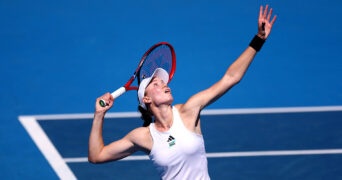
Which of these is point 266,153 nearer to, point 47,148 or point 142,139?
point 47,148

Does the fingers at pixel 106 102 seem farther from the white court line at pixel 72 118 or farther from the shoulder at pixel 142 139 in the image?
the white court line at pixel 72 118

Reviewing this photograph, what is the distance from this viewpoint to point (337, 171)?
8852 millimetres

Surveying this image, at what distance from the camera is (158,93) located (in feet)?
21.9

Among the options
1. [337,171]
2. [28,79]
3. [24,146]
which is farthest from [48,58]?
[337,171]

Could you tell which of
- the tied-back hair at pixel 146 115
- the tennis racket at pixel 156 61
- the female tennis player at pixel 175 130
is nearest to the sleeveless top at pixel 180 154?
the female tennis player at pixel 175 130

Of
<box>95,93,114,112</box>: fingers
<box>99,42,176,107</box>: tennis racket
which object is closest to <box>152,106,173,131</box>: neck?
<box>95,93,114,112</box>: fingers

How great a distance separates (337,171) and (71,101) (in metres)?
3.55

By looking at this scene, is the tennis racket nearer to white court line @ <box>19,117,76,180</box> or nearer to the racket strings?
the racket strings

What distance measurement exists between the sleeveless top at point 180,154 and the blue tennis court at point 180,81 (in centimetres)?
242

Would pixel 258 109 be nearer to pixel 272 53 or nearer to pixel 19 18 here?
pixel 272 53

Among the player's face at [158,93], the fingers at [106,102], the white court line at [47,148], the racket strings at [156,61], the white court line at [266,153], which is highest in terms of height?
the white court line at [47,148]

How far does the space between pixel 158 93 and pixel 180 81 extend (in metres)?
3.95

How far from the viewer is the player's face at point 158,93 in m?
6.64

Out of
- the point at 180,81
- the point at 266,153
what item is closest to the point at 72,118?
the point at 180,81
